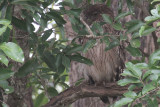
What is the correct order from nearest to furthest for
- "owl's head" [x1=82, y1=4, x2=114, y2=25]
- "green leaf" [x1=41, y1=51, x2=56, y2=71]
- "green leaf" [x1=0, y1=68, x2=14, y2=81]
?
"green leaf" [x1=0, y1=68, x2=14, y2=81]
"green leaf" [x1=41, y1=51, x2=56, y2=71]
"owl's head" [x1=82, y1=4, x2=114, y2=25]

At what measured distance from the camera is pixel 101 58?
423 centimetres

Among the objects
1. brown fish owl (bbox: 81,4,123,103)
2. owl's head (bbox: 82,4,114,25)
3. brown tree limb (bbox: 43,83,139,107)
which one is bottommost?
brown tree limb (bbox: 43,83,139,107)

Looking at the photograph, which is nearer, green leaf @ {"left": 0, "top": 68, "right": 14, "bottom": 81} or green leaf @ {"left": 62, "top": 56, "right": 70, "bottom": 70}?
green leaf @ {"left": 0, "top": 68, "right": 14, "bottom": 81}

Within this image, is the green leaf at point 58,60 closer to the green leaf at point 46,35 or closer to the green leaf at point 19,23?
the green leaf at point 46,35

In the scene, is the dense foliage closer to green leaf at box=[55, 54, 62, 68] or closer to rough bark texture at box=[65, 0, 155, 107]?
green leaf at box=[55, 54, 62, 68]

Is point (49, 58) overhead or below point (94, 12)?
below

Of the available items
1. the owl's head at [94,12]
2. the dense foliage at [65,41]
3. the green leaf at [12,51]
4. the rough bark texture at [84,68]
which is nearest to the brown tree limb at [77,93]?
the dense foliage at [65,41]

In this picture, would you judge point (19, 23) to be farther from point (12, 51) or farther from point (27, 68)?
point (12, 51)

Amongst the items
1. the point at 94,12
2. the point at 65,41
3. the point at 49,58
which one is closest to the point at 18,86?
the point at 49,58

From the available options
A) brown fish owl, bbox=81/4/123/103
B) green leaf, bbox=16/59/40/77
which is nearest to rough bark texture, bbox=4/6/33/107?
green leaf, bbox=16/59/40/77

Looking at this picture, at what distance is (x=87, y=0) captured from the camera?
359 centimetres

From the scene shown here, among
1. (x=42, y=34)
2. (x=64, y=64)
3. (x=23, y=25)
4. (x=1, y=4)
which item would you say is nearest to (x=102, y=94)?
(x=64, y=64)

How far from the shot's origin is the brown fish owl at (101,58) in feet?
13.3

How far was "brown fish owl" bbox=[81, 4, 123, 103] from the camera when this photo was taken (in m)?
4.05
